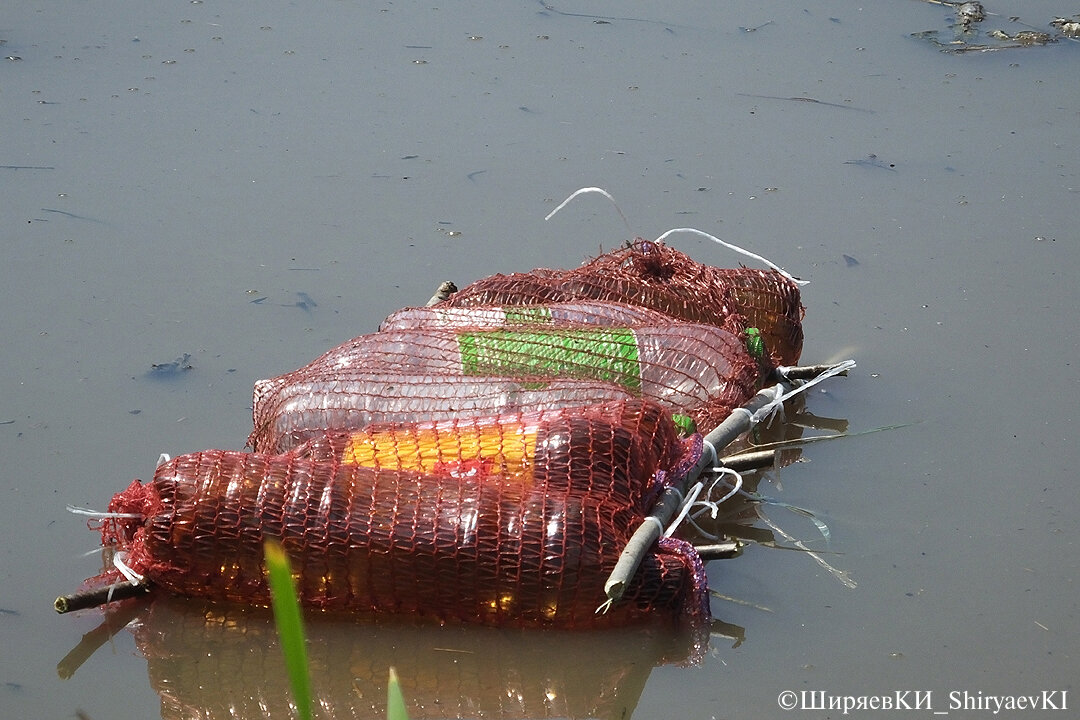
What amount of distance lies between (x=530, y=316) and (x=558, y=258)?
3.57ft

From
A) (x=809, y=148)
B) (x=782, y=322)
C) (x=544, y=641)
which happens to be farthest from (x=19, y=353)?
(x=809, y=148)

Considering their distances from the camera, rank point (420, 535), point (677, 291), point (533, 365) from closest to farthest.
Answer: point (420, 535) → point (533, 365) → point (677, 291)

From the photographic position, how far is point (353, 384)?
13.2ft

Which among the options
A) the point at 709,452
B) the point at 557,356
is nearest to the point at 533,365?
the point at 557,356

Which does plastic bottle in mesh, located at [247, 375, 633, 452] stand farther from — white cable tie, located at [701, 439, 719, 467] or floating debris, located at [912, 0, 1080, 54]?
floating debris, located at [912, 0, 1080, 54]

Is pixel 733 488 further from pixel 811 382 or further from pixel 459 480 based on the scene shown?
pixel 459 480

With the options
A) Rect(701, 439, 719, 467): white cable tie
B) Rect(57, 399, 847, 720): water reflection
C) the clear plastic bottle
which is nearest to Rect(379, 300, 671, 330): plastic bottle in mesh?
the clear plastic bottle

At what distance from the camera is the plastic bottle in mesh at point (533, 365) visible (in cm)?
404

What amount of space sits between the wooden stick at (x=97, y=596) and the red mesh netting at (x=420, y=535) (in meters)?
0.06

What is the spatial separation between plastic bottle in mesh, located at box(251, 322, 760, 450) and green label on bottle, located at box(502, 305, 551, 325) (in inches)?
6.2

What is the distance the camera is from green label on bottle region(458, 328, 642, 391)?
414 centimetres

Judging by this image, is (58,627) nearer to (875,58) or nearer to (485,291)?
(485,291)

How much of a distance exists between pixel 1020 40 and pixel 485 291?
474 cm

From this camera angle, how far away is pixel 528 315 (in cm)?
450
